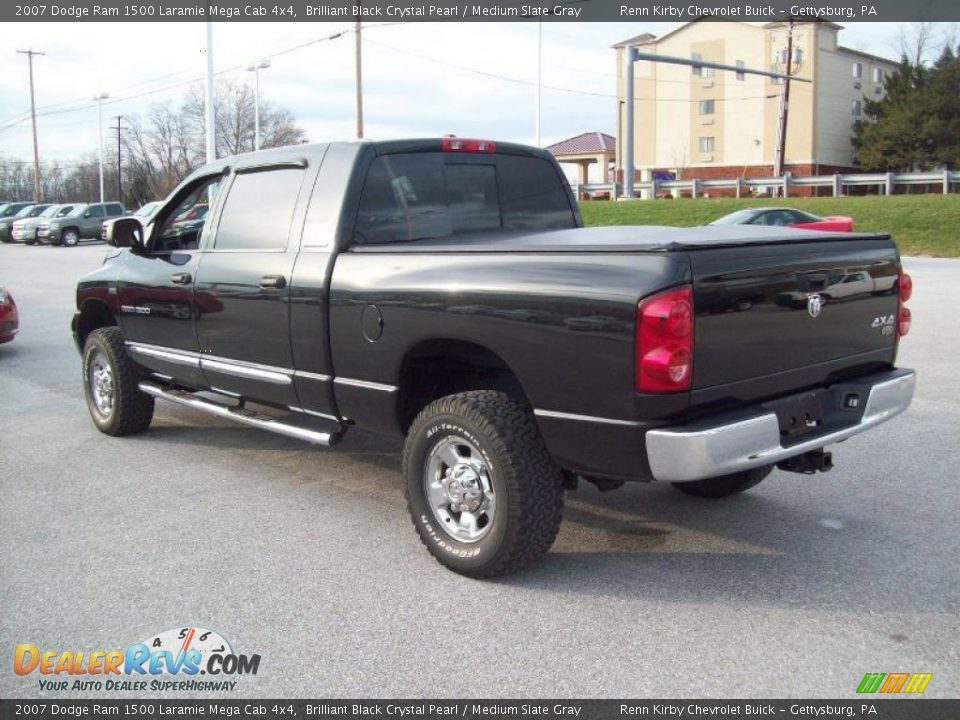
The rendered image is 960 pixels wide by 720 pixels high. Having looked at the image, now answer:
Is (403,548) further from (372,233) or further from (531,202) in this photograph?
(531,202)

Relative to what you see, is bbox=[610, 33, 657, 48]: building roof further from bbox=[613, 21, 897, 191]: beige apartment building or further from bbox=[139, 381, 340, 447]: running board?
bbox=[139, 381, 340, 447]: running board

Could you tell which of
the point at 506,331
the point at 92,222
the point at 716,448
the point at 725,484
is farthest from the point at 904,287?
the point at 92,222

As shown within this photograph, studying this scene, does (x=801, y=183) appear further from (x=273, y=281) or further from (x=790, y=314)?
(x=790, y=314)

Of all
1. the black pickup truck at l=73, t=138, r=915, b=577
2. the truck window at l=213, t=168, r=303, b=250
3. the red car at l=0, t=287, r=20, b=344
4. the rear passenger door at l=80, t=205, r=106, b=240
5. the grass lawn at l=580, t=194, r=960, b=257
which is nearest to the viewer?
the black pickup truck at l=73, t=138, r=915, b=577

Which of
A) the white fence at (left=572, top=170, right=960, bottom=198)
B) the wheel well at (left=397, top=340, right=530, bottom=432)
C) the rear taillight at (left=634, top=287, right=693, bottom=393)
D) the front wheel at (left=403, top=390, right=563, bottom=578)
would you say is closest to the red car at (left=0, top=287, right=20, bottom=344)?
the wheel well at (left=397, top=340, right=530, bottom=432)

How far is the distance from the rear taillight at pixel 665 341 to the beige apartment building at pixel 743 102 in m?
59.6

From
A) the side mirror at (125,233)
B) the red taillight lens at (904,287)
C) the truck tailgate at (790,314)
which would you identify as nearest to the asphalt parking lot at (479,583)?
the truck tailgate at (790,314)

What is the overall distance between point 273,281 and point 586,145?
6878 centimetres

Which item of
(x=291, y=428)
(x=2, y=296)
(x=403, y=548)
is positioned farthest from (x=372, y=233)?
(x=2, y=296)

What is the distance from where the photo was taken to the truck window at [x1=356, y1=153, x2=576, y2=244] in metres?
5.02

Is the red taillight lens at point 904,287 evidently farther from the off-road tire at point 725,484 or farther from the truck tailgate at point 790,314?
the off-road tire at point 725,484

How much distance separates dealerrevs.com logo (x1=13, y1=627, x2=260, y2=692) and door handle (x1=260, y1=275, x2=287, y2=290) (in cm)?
204

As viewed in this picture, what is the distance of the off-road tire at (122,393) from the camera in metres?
6.76

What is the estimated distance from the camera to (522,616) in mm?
3852
